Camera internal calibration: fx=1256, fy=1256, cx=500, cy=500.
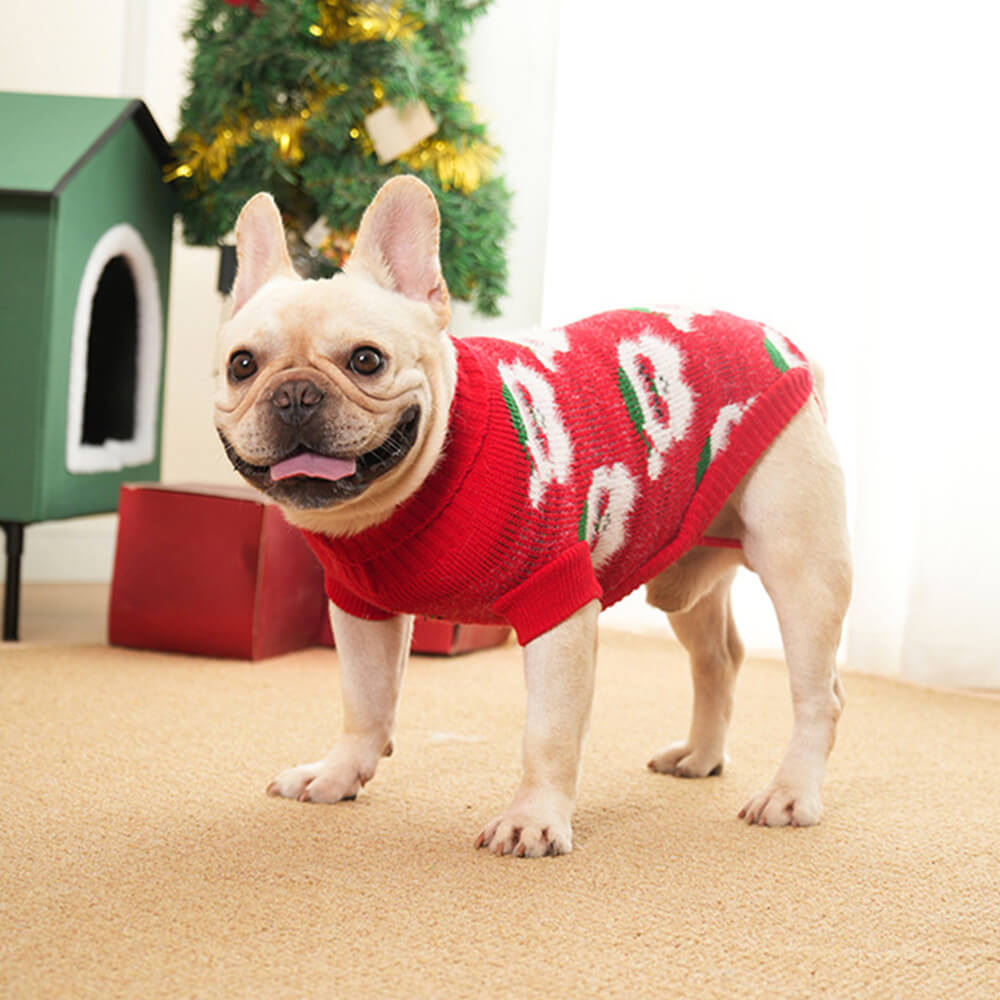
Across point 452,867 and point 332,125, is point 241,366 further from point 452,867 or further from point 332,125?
point 332,125

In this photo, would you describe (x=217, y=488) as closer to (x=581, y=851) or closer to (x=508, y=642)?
(x=508, y=642)

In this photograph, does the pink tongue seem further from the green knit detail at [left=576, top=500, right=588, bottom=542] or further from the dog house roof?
the dog house roof

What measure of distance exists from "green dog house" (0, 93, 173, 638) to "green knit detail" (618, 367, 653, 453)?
141cm

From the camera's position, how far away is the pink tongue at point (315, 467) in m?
1.22

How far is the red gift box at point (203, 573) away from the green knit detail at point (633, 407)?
1055 mm

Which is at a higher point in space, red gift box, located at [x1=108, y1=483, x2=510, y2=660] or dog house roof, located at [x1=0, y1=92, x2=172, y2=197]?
dog house roof, located at [x1=0, y1=92, x2=172, y2=197]

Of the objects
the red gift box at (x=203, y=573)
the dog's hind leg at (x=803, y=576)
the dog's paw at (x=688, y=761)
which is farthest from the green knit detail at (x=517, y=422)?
the red gift box at (x=203, y=573)

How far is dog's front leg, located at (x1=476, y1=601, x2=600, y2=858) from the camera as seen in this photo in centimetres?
134

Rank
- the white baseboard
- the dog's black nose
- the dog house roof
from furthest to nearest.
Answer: the white baseboard → the dog house roof → the dog's black nose

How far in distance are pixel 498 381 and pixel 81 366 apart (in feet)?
4.97

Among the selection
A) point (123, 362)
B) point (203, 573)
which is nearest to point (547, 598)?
point (203, 573)

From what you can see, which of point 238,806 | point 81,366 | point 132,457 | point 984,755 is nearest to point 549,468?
point 238,806

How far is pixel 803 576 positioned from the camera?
5.01ft

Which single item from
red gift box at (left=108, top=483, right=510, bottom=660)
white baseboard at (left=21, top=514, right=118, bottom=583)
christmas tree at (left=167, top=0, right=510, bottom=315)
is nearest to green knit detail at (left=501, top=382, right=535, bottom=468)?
red gift box at (left=108, top=483, right=510, bottom=660)
